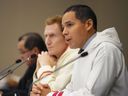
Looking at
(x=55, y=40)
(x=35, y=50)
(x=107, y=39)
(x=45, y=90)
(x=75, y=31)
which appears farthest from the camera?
(x=35, y=50)

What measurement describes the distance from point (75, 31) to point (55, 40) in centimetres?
41

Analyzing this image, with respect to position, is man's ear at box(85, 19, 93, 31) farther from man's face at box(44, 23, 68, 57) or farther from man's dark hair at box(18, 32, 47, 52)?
man's dark hair at box(18, 32, 47, 52)

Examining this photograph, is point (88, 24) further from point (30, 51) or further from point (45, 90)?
point (30, 51)

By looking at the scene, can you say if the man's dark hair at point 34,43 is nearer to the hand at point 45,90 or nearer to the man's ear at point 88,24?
the hand at point 45,90

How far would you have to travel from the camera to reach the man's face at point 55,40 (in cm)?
213

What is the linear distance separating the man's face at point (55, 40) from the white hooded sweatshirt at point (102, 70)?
44cm

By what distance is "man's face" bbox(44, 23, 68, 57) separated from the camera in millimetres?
2129

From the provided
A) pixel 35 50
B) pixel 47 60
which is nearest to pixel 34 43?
pixel 35 50

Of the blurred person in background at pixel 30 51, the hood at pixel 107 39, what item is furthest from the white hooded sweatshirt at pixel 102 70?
the blurred person in background at pixel 30 51

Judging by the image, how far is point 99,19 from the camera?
11.9 feet

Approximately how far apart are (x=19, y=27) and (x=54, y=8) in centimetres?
47

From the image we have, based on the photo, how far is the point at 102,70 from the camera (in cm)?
150

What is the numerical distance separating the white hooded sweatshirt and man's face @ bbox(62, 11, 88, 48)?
0.23 feet

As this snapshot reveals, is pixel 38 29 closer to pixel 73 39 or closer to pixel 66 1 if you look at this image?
pixel 66 1
